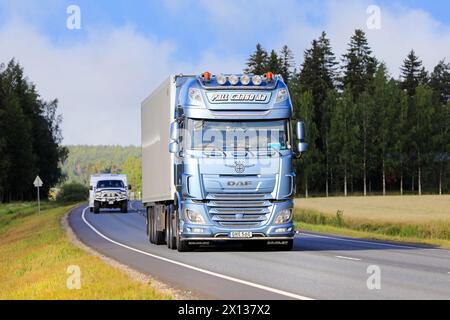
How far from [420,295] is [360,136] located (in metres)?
91.8

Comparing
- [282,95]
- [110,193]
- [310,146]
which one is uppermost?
[310,146]

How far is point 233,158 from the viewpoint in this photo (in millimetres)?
20328

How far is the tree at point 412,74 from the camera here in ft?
407

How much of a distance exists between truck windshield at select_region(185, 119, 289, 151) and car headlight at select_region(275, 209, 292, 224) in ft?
5.04

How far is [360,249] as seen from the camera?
2353 cm

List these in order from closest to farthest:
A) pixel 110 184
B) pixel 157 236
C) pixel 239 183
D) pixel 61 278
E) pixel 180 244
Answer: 1. pixel 61 278
2. pixel 239 183
3. pixel 180 244
4. pixel 157 236
5. pixel 110 184

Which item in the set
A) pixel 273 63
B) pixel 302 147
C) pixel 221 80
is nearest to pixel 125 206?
pixel 221 80

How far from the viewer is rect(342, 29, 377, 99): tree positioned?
11988cm

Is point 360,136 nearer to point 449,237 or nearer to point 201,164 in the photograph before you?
point 449,237

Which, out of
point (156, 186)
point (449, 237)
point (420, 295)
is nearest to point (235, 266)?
point (420, 295)

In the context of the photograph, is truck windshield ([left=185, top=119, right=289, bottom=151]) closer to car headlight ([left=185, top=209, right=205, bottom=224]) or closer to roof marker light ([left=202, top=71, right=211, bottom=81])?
roof marker light ([left=202, top=71, right=211, bottom=81])

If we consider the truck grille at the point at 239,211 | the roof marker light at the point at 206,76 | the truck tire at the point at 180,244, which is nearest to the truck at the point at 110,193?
the truck tire at the point at 180,244

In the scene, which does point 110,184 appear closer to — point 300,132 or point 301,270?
point 300,132

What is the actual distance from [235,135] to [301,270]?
5146 millimetres
